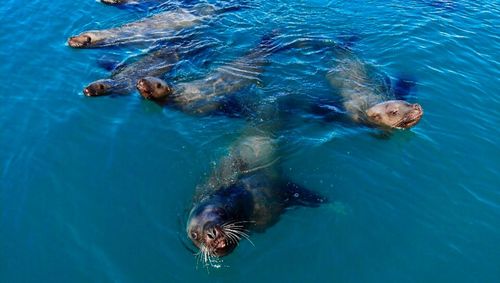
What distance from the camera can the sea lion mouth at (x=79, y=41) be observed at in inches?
605

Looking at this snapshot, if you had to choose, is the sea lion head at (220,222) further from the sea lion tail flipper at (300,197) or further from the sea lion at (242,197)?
the sea lion tail flipper at (300,197)

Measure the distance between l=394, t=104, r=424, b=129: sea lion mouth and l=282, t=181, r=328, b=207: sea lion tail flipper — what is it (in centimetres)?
326

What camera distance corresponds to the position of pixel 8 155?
11.2m

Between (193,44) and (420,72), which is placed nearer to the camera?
(420,72)

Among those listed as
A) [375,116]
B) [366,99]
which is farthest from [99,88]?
[375,116]

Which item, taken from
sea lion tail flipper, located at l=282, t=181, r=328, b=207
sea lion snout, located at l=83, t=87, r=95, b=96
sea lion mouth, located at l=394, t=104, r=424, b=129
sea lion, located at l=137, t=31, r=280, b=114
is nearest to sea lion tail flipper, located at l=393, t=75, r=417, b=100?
sea lion mouth, located at l=394, t=104, r=424, b=129

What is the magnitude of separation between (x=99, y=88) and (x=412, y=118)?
7.68 m

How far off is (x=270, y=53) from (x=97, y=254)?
798 cm

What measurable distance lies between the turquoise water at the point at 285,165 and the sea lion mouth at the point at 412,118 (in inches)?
9.3

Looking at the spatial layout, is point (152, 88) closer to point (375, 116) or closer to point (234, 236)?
point (234, 236)

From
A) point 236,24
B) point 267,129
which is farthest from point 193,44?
point 267,129

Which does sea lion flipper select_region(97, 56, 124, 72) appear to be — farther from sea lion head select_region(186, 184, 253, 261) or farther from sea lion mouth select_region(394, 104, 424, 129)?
sea lion mouth select_region(394, 104, 424, 129)

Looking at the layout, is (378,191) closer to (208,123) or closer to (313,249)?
(313,249)

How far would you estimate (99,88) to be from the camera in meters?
13.2
